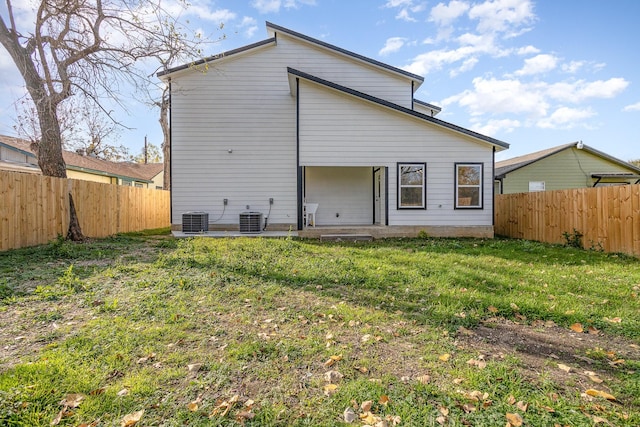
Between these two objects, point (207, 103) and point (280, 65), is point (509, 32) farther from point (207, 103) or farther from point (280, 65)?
point (207, 103)

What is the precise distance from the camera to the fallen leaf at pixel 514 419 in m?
1.99

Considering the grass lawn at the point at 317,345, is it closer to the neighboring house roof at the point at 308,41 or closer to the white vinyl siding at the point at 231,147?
the white vinyl siding at the point at 231,147

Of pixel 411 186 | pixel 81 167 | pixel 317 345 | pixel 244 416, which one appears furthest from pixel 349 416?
pixel 81 167

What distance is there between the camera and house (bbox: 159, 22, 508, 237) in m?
10.9

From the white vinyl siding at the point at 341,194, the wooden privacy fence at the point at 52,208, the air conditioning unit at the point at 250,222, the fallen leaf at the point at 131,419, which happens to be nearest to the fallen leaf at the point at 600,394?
the fallen leaf at the point at 131,419

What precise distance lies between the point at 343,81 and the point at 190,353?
12.2 m

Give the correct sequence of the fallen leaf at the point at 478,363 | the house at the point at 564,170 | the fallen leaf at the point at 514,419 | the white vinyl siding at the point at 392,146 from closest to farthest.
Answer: the fallen leaf at the point at 514,419 < the fallen leaf at the point at 478,363 < the white vinyl siding at the point at 392,146 < the house at the point at 564,170

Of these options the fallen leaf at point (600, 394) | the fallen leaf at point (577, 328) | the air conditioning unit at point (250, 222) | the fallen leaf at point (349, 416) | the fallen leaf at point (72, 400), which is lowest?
the fallen leaf at point (349, 416)

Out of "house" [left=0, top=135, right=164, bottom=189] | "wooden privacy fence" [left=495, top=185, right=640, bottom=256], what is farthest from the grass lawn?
"house" [left=0, top=135, right=164, bottom=189]

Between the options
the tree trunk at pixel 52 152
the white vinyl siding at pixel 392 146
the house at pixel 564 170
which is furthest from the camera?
the house at pixel 564 170

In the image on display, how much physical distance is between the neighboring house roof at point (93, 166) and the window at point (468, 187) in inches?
677

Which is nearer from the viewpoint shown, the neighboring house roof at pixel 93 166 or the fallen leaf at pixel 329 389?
the fallen leaf at pixel 329 389

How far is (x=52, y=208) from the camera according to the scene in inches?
345

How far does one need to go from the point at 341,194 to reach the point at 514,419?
11.2 m
